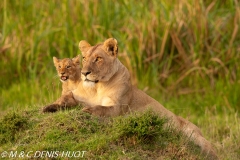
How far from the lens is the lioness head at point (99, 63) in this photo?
7004 mm

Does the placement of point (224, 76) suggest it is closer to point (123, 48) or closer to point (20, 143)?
point (123, 48)

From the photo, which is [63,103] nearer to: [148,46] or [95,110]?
[95,110]

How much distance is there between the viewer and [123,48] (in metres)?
11.9

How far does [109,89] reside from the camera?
23.6ft

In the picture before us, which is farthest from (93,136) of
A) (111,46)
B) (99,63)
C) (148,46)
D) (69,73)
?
(148,46)

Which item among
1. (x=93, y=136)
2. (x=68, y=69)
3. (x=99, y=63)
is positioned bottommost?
(x=93, y=136)

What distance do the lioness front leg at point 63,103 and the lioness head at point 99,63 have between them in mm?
288

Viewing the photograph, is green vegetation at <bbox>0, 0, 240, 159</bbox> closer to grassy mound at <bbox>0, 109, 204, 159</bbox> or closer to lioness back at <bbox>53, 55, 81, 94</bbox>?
lioness back at <bbox>53, 55, 81, 94</bbox>

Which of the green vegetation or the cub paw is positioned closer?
the cub paw

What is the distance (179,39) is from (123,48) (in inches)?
42.0

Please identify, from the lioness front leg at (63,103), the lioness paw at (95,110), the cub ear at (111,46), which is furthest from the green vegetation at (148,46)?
the lioness paw at (95,110)

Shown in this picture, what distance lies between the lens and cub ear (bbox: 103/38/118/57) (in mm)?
7266

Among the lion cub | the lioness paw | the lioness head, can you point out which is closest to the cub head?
the lion cub

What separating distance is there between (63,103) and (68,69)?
0.84 m
